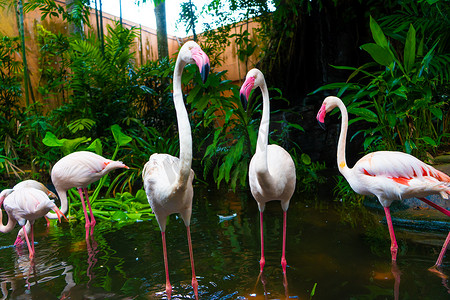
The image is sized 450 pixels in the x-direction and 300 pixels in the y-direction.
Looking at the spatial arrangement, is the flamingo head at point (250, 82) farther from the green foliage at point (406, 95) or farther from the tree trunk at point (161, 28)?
the tree trunk at point (161, 28)

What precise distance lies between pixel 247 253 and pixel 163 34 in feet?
25.1

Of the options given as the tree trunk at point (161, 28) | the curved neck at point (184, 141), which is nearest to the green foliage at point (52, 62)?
the tree trunk at point (161, 28)

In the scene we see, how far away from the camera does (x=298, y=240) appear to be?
3697 millimetres

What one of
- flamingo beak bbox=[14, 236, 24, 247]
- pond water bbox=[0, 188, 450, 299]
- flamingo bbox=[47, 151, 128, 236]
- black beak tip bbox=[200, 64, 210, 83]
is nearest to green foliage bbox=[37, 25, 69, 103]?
flamingo bbox=[47, 151, 128, 236]

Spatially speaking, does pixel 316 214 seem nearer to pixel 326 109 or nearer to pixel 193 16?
pixel 326 109

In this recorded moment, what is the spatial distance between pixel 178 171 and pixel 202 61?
2.59ft

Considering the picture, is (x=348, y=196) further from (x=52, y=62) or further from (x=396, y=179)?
(x=52, y=62)

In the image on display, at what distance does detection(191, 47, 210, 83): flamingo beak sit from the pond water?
157 cm

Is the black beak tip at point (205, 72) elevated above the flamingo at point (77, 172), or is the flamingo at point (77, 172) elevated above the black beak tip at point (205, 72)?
the black beak tip at point (205, 72)

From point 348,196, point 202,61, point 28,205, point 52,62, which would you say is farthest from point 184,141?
point 52,62

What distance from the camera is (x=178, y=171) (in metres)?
2.43

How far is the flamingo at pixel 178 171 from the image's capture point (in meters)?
2.24

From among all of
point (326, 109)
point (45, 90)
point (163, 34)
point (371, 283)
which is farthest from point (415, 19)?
point (45, 90)

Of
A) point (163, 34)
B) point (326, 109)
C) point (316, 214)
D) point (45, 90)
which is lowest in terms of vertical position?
point (316, 214)
